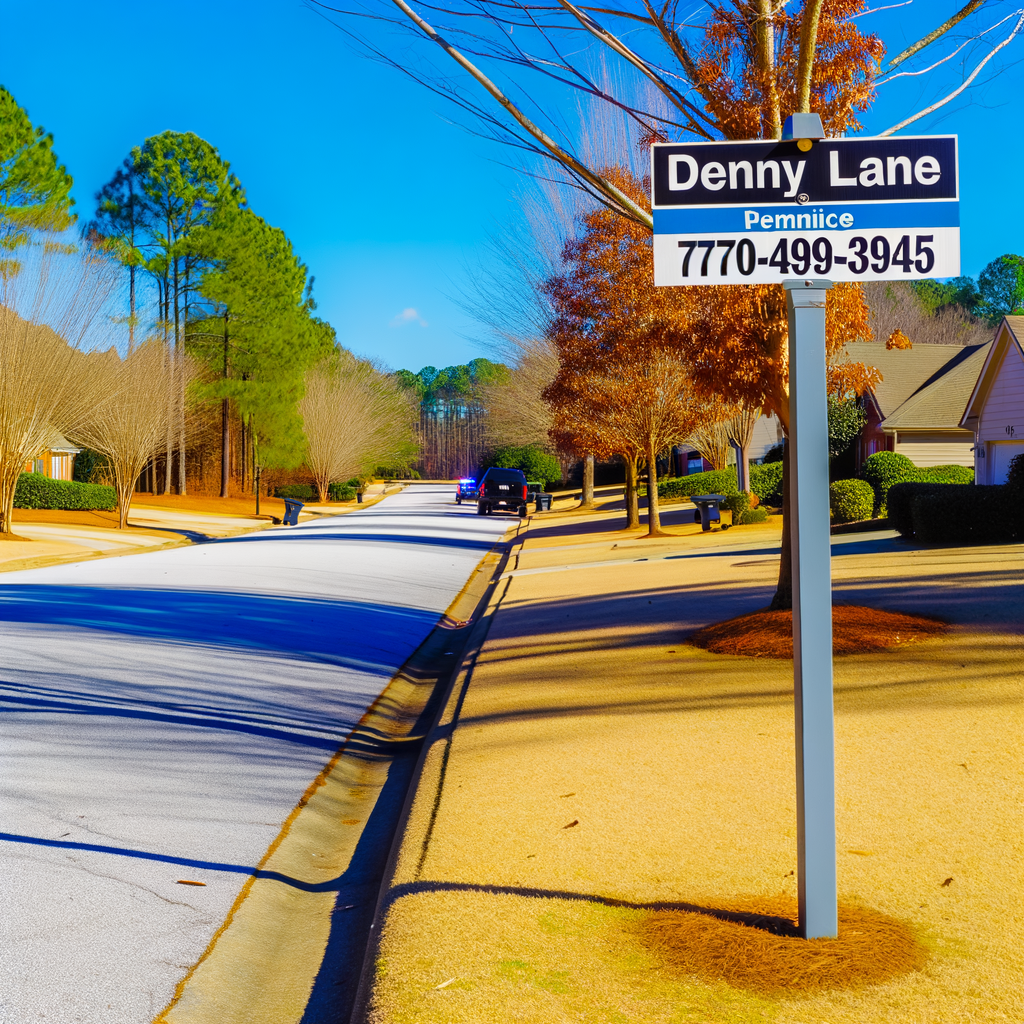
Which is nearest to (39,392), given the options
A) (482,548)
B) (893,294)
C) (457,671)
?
(482,548)

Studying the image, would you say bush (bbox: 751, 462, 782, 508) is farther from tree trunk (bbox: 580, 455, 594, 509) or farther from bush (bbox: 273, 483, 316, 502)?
bush (bbox: 273, 483, 316, 502)

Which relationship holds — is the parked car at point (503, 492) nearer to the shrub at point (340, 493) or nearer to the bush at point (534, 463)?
the shrub at point (340, 493)

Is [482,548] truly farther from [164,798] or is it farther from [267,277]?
[267,277]

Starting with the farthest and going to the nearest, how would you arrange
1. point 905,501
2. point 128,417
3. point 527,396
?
point 527,396 < point 128,417 < point 905,501

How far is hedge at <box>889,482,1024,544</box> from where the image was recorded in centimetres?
1705

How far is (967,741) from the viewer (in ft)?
18.7

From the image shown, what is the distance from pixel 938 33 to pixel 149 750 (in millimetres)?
8146

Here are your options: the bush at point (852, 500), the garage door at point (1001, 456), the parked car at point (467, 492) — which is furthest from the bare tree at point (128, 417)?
the garage door at point (1001, 456)

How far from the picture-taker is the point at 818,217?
3529mm

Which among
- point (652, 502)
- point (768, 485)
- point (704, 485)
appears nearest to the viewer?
point (652, 502)

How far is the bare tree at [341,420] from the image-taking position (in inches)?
2393

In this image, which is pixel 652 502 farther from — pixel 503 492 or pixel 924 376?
pixel 503 492

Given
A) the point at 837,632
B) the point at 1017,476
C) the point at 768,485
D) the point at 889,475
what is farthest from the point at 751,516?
the point at 837,632

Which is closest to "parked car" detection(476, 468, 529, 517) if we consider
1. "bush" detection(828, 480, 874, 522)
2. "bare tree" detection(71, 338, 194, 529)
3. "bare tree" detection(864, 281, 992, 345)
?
"bare tree" detection(71, 338, 194, 529)
